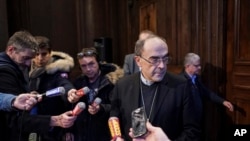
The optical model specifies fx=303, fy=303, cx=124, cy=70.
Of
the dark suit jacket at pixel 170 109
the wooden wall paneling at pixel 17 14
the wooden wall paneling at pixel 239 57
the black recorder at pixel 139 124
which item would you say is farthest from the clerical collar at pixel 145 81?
the wooden wall paneling at pixel 17 14

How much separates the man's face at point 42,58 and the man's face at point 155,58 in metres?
0.92

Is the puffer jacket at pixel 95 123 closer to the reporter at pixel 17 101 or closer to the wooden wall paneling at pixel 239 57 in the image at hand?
the reporter at pixel 17 101

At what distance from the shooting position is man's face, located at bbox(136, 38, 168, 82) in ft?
5.66

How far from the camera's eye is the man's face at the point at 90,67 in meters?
2.56

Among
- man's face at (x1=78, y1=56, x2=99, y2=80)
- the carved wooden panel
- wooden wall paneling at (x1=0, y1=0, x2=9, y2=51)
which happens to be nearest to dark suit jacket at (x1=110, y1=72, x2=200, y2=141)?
man's face at (x1=78, y1=56, x2=99, y2=80)

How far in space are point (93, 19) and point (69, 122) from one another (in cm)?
404

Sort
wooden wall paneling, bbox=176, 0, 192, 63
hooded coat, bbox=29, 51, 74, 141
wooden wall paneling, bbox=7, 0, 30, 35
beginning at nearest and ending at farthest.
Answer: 1. hooded coat, bbox=29, 51, 74, 141
2. wooden wall paneling, bbox=176, 0, 192, 63
3. wooden wall paneling, bbox=7, 0, 30, 35

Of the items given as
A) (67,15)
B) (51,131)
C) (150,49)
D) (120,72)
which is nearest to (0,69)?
(51,131)

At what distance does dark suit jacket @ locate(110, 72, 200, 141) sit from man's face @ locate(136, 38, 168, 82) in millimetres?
65

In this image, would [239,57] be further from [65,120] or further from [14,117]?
[14,117]

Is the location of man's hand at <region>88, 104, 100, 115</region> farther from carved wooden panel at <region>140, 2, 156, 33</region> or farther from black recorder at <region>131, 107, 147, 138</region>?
carved wooden panel at <region>140, 2, 156, 33</region>

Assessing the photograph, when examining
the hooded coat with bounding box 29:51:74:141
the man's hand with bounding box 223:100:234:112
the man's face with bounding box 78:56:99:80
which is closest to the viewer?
the hooded coat with bounding box 29:51:74:141

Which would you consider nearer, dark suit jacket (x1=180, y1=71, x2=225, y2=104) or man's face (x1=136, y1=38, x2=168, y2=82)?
man's face (x1=136, y1=38, x2=168, y2=82)

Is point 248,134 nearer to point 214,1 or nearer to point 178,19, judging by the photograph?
point 214,1
